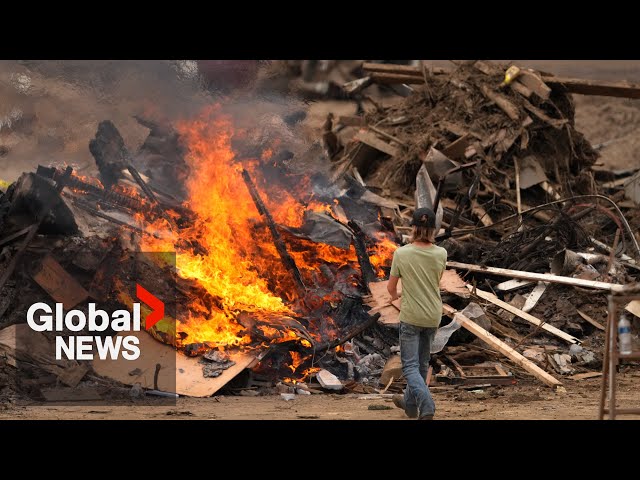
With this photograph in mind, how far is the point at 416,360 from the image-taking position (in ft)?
22.9

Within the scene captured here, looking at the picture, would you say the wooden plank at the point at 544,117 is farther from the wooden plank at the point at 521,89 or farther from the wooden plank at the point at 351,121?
the wooden plank at the point at 351,121

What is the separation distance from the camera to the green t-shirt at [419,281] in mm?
6867

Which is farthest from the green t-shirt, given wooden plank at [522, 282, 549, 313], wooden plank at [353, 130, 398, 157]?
wooden plank at [353, 130, 398, 157]

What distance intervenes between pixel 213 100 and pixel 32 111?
8.96 feet

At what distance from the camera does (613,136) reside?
23797 mm

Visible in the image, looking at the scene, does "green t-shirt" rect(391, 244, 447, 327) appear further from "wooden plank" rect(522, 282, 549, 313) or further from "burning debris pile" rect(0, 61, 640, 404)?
"wooden plank" rect(522, 282, 549, 313)

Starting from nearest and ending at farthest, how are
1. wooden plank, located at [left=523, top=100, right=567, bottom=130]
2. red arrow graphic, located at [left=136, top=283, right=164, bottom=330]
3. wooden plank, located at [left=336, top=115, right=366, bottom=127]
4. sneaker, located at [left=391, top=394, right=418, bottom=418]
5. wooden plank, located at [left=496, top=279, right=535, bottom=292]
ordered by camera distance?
sneaker, located at [left=391, top=394, right=418, bottom=418] → red arrow graphic, located at [left=136, top=283, right=164, bottom=330] → wooden plank, located at [left=496, top=279, right=535, bottom=292] → wooden plank, located at [left=523, top=100, right=567, bottom=130] → wooden plank, located at [left=336, top=115, right=366, bottom=127]

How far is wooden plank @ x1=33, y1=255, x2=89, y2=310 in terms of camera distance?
31.6 feet

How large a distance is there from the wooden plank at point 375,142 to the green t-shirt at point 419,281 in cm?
729

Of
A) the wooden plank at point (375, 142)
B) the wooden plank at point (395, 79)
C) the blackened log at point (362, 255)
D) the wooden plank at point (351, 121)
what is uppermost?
the wooden plank at point (395, 79)

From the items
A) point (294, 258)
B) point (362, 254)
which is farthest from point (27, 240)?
point (362, 254)

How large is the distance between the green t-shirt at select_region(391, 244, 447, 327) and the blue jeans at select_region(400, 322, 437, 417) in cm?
13

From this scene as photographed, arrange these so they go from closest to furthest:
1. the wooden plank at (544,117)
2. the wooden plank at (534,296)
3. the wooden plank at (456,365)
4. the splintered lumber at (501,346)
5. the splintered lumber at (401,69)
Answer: the splintered lumber at (501,346) → the wooden plank at (456,365) → the wooden plank at (534,296) → the wooden plank at (544,117) → the splintered lumber at (401,69)

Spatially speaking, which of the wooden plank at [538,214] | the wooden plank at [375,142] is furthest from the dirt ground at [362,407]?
the wooden plank at [375,142]
